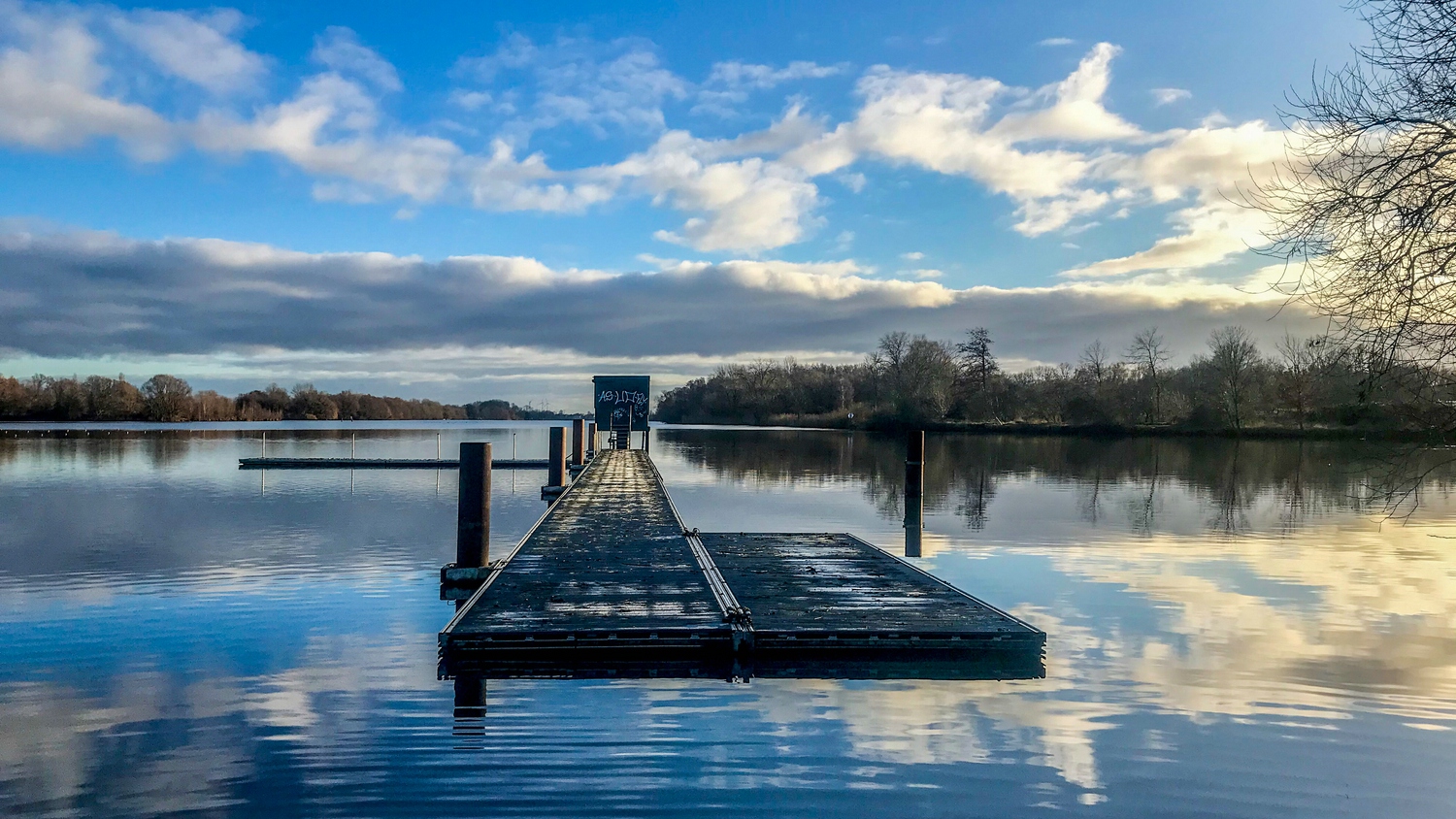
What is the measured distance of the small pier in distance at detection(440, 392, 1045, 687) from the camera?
283 inches

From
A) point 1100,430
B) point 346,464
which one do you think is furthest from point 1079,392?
point 346,464

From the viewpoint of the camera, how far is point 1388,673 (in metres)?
7.96

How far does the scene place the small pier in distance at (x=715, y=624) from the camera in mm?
7195

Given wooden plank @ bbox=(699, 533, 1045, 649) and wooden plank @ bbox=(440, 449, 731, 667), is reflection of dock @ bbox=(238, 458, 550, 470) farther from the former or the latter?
wooden plank @ bbox=(699, 533, 1045, 649)

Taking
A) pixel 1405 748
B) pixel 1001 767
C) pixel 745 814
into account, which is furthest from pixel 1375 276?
pixel 745 814

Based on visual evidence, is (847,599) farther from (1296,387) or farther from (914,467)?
(1296,387)

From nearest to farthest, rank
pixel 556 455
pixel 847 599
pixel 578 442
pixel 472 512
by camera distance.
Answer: pixel 847 599 → pixel 472 512 → pixel 556 455 → pixel 578 442

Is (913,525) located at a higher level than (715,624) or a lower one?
lower

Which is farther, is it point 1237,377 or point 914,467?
point 1237,377

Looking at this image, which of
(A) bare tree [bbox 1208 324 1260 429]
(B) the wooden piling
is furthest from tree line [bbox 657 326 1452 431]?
(B) the wooden piling

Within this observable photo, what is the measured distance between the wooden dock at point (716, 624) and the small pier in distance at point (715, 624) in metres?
0.01

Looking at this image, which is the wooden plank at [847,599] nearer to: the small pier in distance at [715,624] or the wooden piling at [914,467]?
the small pier in distance at [715,624]

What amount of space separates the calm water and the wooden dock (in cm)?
36

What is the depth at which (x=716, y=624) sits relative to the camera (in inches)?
295
